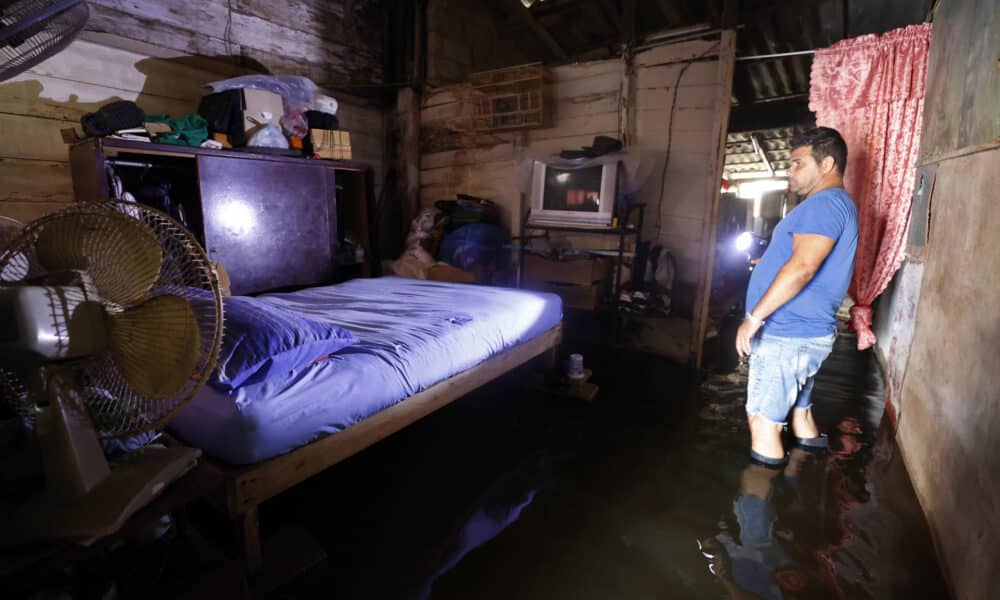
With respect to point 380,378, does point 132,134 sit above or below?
above

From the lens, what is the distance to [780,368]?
2209 mm

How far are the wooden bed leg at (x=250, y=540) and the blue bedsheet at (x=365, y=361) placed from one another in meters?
0.18

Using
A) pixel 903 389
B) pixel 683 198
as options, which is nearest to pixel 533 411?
pixel 903 389

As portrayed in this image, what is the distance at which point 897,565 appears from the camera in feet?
5.46

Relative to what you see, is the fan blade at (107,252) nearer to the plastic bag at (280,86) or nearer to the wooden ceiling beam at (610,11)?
the plastic bag at (280,86)

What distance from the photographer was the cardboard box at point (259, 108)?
3.54m

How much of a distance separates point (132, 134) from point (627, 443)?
3669 millimetres

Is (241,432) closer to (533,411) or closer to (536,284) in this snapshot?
(533,411)

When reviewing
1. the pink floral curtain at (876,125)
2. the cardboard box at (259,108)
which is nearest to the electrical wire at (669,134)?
the pink floral curtain at (876,125)

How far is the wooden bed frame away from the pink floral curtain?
108 inches

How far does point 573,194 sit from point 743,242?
4.58 m

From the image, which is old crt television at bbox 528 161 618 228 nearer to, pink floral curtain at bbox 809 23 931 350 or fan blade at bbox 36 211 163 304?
pink floral curtain at bbox 809 23 931 350

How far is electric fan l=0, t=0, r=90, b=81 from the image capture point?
131 centimetres

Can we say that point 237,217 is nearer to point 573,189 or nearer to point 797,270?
point 573,189
